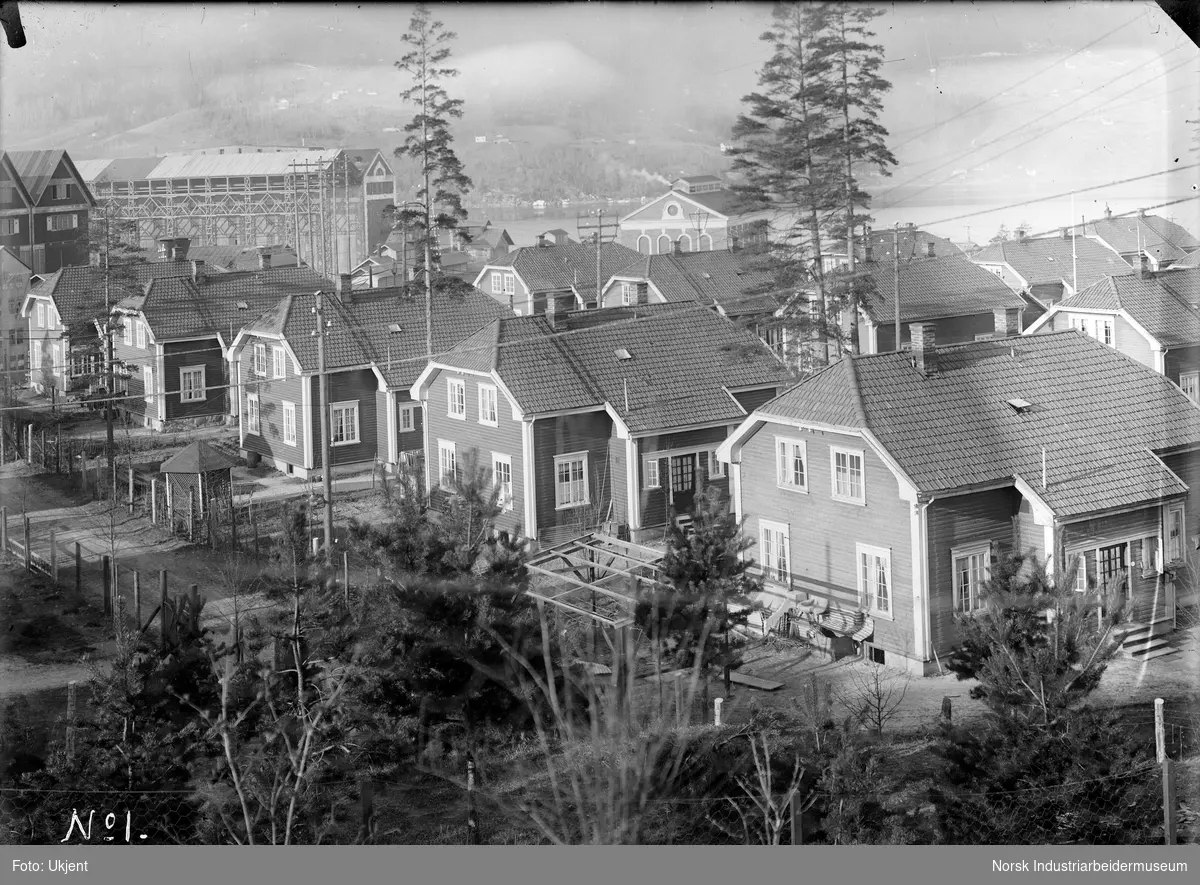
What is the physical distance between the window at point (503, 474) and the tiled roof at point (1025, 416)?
1333mm

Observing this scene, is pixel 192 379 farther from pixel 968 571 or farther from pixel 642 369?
pixel 968 571

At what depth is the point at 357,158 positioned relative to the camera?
7.43 m

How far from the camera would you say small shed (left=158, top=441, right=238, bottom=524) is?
8.91 meters

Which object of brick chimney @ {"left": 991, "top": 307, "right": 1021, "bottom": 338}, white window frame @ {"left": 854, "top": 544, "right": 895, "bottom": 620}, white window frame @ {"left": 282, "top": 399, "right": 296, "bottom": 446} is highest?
brick chimney @ {"left": 991, "top": 307, "right": 1021, "bottom": 338}

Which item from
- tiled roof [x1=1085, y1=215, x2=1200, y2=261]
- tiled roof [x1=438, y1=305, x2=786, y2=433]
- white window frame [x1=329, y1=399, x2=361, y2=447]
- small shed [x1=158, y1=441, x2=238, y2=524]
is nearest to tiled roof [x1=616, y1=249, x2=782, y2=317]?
tiled roof [x1=438, y1=305, x2=786, y2=433]

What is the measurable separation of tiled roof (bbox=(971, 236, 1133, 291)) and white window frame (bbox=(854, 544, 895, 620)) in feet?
5.55

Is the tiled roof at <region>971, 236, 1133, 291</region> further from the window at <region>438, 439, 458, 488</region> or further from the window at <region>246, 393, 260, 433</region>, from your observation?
the window at <region>246, 393, 260, 433</region>

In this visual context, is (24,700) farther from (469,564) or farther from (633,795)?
(633,795)

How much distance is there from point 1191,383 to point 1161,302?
0.51 meters

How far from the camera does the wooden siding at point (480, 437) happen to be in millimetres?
6582

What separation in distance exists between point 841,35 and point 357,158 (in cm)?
293

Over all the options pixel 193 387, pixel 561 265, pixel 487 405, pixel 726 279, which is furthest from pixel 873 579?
pixel 561 265

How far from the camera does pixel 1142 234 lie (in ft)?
23.4

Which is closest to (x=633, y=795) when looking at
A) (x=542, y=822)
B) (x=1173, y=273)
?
(x=542, y=822)
